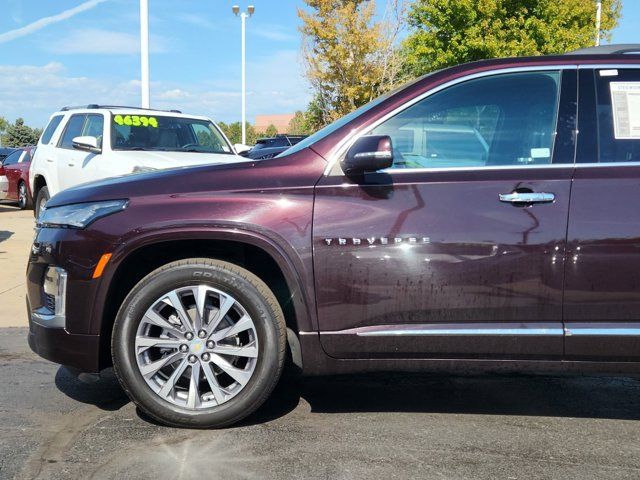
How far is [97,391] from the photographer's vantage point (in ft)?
13.2

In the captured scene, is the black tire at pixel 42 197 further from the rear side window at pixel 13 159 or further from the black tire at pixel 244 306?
the black tire at pixel 244 306

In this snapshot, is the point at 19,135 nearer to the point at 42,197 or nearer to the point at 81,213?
the point at 42,197

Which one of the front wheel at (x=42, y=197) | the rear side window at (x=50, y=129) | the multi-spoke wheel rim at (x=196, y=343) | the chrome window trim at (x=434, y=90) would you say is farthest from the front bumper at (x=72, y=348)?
the rear side window at (x=50, y=129)

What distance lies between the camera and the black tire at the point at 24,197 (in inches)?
599

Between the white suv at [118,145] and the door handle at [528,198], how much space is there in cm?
527

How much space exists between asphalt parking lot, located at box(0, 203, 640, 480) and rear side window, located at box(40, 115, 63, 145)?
21.0ft

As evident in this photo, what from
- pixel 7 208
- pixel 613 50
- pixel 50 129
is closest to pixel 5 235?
pixel 50 129

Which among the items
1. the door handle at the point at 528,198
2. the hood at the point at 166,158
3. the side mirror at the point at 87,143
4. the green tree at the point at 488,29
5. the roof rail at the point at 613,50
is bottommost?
the door handle at the point at 528,198

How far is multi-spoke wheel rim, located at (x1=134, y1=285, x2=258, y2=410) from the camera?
3.28 meters

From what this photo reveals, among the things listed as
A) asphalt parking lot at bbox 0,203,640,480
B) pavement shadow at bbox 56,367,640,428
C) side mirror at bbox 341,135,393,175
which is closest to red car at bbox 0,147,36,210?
asphalt parking lot at bbox 0,203,640,480

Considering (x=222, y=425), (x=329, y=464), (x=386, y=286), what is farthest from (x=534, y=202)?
(x=222, y=425)

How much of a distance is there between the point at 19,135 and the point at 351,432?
216 feet

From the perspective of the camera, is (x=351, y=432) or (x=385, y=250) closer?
(x=385, y=250)

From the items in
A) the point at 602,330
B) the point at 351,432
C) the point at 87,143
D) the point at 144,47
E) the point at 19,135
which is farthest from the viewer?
the point at 19,135
